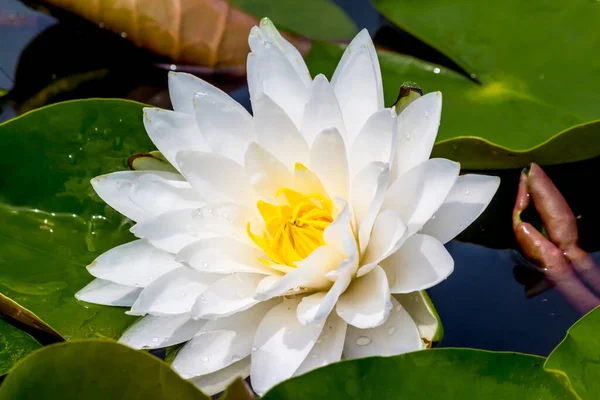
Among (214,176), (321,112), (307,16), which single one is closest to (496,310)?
(321,112)

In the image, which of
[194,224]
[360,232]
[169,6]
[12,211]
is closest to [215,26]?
[169,6]

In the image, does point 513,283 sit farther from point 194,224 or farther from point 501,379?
point 194,224

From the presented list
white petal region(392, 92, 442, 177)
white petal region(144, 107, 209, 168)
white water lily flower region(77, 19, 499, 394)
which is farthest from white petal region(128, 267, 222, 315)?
white petal region(392, 92, 442, 177)

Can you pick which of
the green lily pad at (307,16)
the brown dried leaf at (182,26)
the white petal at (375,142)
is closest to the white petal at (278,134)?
the white petal at (375,142)

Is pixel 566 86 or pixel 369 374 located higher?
pixel 566 86

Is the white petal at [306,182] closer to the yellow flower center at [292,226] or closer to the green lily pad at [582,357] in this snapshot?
the yellow flower center at [292,226]
